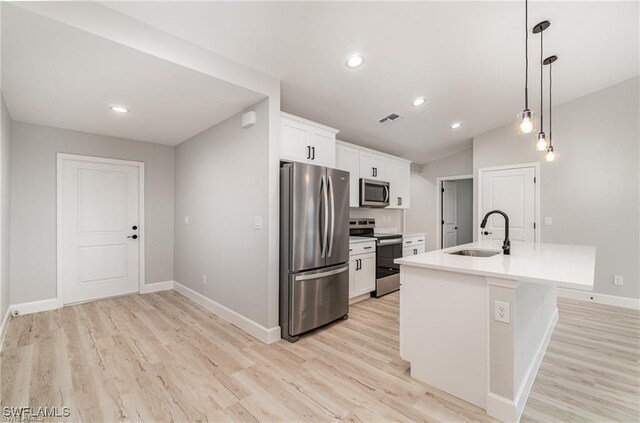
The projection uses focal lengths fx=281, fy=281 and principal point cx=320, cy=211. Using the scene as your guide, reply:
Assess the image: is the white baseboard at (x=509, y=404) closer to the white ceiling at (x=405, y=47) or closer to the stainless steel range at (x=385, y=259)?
the stainless steel range at (x=385, y=259)

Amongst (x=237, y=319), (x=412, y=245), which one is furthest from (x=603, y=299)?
(x=237, y=319)

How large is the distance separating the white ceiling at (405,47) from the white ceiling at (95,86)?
0.30m

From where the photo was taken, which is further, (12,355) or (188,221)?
(188,221)

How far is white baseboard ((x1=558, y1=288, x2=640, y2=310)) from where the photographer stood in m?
3.78

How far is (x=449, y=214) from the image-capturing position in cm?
674

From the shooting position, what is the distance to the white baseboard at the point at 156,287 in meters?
4.31

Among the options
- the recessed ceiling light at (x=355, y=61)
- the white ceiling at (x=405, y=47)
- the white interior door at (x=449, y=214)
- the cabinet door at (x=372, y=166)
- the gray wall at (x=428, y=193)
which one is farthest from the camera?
the white interior door at (x=449, y=214)

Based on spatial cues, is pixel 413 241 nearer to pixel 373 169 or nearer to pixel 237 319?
pixel 373 169

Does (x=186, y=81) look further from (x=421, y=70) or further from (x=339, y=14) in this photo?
(x=421, y=70)

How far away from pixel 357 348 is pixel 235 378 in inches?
43.1

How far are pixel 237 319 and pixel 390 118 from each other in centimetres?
332

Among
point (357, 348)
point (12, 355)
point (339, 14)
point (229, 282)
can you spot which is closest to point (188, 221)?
point (229, 282)

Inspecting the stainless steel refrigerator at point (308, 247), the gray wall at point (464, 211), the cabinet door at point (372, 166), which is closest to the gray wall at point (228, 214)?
the stainless steel refrigerator at point (308, 247)

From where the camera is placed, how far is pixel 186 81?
7.98ft
